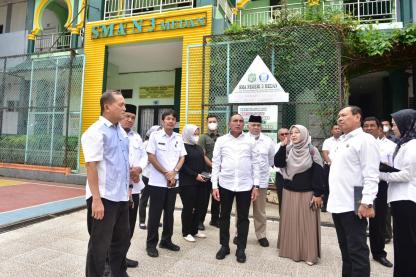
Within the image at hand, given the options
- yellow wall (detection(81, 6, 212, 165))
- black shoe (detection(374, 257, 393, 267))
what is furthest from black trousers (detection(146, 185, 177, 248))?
yellow wall (detection(81, 6, 212, 165))

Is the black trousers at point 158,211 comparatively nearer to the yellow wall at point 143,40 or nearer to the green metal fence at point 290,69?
the green metal fence at point 290,69

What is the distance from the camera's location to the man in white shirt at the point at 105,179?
7.97ft

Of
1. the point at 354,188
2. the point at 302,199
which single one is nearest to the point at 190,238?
the point at 302,199

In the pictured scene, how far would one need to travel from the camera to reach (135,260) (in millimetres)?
3604

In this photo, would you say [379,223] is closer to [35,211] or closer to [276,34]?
[276,34]

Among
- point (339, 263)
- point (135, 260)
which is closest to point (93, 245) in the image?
point (135, 260)

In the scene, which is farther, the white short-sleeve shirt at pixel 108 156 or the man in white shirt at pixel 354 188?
the man in white shirt at pixel 354 188

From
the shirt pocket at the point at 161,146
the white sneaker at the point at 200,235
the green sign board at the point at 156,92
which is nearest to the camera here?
the shirt pocket at the point at 161,146

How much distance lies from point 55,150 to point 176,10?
572 centimetres

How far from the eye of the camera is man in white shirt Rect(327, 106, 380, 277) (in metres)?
2.57

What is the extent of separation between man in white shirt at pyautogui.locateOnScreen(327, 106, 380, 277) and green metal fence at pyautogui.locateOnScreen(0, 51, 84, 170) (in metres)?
8.20

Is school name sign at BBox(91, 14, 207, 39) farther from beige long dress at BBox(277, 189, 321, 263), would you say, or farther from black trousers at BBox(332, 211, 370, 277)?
black trousers at BBox(332, 211, 370, 277)

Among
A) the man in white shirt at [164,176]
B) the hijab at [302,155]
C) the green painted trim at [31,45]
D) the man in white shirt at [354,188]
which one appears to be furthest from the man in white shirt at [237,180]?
the green painted trim at [31,45]

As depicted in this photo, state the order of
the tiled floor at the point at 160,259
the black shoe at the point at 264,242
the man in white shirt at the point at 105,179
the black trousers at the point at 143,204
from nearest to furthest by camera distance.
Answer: the man in white shirt at the point at 105,179 → the tiled floor at the point at 160,259 → the black shoe at the point at 264,242 → the black trousers at the point at 143,204
